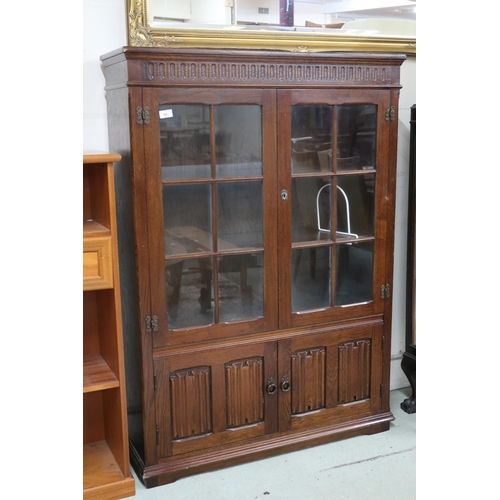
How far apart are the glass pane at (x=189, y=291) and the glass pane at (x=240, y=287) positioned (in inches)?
2.2

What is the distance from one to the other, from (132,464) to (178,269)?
0.84 m

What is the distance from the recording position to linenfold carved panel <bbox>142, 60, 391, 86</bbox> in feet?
6.88

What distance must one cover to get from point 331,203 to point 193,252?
60 cm

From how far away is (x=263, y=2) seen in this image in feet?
8.03

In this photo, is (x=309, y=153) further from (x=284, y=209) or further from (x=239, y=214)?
(x=239, y=214)

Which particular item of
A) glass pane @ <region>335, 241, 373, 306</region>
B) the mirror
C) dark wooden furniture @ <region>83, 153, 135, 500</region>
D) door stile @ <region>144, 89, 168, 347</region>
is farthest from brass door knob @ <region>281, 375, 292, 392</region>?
the mirror

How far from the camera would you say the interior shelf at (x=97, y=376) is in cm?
219

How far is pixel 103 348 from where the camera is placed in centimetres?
242

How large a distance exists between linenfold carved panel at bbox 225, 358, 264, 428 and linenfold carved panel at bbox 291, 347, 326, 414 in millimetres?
150

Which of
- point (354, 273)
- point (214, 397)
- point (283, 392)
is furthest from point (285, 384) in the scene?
point (354, 273)

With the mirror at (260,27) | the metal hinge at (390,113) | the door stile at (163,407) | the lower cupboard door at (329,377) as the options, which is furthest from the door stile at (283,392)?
the mirror at (260,27)
